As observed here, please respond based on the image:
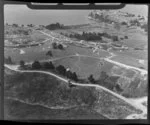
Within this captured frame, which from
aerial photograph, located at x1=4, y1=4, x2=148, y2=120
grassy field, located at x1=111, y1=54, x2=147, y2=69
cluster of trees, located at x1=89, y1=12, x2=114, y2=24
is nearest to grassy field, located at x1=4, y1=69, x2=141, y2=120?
aerial photograph, located at x1=4, y1=4, x2=148, y2=120

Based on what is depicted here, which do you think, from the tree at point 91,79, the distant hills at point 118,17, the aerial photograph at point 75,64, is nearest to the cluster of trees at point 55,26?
the aerial photograph at point 75,64

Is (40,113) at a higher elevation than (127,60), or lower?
lower

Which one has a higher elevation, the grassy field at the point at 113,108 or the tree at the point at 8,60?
the tree at the point at 8,60

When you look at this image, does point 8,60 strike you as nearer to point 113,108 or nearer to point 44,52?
point 44,52

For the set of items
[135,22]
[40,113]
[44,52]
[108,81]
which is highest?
[135,22]

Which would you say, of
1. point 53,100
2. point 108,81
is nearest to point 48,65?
point 53,100

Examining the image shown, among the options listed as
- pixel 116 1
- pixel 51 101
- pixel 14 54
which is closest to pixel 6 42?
pixel 14 54

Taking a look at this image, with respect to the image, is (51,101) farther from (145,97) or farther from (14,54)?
(145,97)

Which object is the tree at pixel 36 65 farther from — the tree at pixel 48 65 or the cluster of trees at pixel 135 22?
the cluster of trees at pixel 135 22

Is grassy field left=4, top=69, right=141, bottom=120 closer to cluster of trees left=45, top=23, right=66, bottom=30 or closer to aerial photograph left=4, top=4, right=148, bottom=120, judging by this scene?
aerial photograph left=4, top=4, right=148, bottom=120
